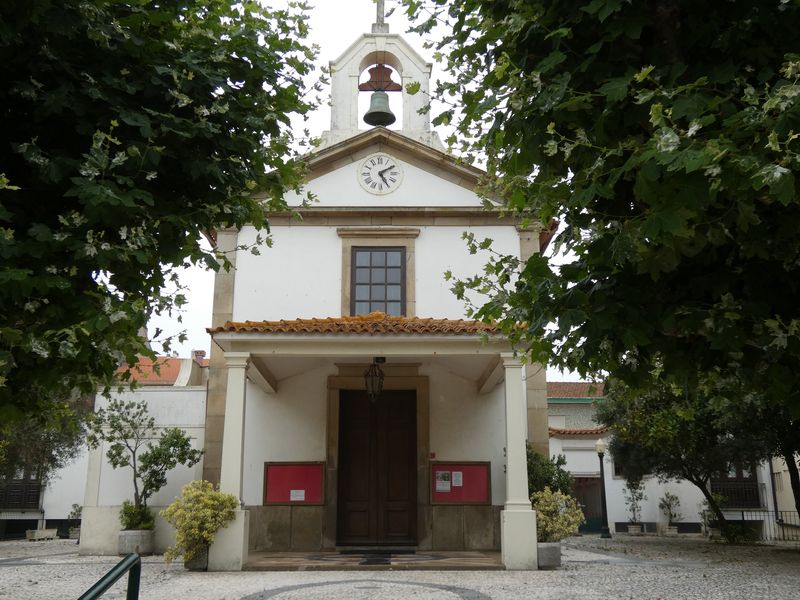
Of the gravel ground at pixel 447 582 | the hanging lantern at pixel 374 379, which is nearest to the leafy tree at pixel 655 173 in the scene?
the gravel ground at pixel 447 582

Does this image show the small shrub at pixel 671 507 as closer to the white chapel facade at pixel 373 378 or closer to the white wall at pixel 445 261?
the white chapel facade at pixel 373 378

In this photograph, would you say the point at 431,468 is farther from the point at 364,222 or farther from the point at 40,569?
the point at 40,569

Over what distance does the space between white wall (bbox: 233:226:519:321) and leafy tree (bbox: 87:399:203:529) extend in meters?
2.33

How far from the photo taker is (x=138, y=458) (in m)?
12.1

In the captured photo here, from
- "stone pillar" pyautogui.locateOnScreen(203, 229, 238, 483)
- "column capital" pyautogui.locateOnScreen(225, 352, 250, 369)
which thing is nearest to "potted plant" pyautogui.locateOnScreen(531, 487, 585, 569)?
"column capital" pyautogui.locateOnScreen(225, 352, 250, 369)

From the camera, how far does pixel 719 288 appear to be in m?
3.73

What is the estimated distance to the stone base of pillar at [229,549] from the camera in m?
9.60

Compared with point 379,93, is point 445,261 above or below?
below

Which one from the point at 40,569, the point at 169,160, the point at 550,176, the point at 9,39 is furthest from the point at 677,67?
the point at 40,569

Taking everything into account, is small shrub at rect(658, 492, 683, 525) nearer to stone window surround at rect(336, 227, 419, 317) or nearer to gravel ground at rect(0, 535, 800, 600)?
gravel ground at rect(0, 535, 800, 600)

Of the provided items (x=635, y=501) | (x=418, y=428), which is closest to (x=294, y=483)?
(x=418, y=428)

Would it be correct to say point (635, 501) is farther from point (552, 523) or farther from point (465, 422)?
point (552, 523)

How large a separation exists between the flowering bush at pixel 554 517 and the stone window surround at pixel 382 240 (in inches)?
172

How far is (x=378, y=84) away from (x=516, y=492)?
29.0 feet
